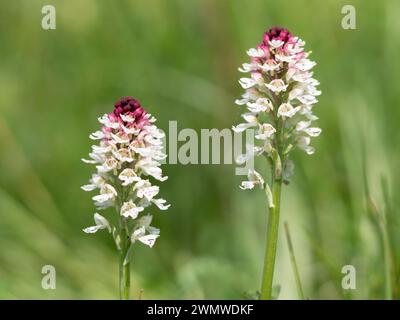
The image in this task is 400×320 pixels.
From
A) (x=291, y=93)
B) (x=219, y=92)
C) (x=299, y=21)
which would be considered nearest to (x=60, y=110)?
(x=219, y=92)

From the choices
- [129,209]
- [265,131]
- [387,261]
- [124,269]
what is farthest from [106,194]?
[387,261]

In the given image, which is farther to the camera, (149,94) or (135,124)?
(149,94)

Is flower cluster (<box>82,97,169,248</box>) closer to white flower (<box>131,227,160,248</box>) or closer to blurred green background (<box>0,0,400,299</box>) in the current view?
white flower (<box>131,227,160,248</box>)

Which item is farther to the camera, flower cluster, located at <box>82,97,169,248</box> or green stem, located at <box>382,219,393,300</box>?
green stem, located at <box>382,219,393,300</box>

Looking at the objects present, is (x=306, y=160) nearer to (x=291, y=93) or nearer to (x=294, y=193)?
(x=294, y=193)

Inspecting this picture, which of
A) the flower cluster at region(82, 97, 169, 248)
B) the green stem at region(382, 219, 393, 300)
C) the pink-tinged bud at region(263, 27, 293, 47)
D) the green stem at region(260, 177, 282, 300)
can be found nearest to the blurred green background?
the green stem at region(382, 219, 393, 300)

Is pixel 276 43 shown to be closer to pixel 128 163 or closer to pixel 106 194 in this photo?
pixel 128 163
